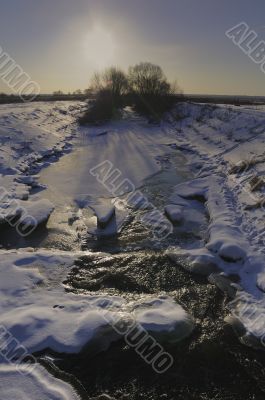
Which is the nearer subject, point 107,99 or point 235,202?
point 235,202

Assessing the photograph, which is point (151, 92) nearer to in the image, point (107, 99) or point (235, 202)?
point (107, 99)

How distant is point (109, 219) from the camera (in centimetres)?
1156

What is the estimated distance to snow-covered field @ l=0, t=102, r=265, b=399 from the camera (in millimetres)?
6352

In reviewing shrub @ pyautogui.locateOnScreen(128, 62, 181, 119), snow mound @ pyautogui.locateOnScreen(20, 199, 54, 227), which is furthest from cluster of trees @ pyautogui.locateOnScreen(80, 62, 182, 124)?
snow mound @ pyautogui.locateOnScreen(20, 199, 54, 227)

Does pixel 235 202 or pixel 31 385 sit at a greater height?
pixel 235 202

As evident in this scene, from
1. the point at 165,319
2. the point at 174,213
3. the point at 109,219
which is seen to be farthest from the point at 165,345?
the point at 174,213

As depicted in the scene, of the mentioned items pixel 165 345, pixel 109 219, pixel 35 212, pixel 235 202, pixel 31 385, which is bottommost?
pixel 165 345

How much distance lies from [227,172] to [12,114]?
60.0ft

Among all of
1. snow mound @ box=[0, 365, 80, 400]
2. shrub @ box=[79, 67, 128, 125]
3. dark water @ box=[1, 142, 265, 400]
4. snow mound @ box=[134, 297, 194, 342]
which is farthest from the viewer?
shrub @ box=[79, 67, 128, 125]

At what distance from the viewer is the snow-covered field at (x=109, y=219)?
6352 mm

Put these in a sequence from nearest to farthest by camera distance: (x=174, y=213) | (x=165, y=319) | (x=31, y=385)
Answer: (x=31, y=385), (x=165, y=319), (x=174, y=213)

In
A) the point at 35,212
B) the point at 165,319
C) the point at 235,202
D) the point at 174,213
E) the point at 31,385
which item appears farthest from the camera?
the point at 235,202

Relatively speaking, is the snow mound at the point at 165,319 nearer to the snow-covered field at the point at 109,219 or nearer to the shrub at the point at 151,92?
the snow-covered field at the point at 109,219

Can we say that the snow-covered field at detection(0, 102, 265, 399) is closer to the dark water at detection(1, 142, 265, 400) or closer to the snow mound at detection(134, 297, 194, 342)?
the snow mound at detection(134, 297, 194, 342)
